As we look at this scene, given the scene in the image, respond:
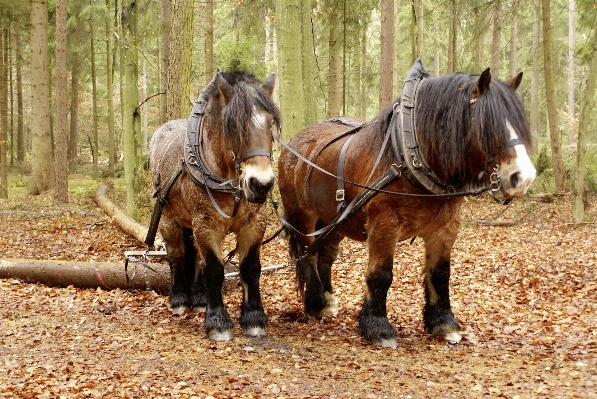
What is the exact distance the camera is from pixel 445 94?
439cm

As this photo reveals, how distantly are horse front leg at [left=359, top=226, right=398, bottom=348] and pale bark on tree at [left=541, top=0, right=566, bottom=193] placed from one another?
36.2 ft

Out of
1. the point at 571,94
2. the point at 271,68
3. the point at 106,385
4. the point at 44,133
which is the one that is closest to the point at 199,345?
the point at 106,385

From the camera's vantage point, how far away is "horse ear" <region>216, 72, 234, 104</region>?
4.70m

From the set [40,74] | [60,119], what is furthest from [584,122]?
[40,74]

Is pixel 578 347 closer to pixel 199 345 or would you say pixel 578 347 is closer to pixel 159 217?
pixel 199 345

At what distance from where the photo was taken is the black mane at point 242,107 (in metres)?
4.58

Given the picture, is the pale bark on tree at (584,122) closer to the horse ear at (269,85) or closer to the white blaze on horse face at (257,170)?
the horse ear at (269,85)

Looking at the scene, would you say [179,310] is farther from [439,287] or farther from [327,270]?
[439,287]

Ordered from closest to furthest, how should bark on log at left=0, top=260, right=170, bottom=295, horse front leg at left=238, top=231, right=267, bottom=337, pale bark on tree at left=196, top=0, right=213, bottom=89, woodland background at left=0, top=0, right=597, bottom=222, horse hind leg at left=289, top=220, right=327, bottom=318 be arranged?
horse front leg at left=238, top=231, right=267, bottom=337 → horse hind leg at left=289, top=220, right=327, bottom=318 → bark on log at left=0, top=260, right=170, bottom=295 → woodland background at left=0, top=0, right=597, bottom=222 → pale bark on tree at left=196, top=0, right=213, bottom=89

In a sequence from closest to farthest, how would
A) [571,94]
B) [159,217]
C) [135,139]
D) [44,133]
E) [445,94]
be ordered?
[445,94] → [159,217] → [135,139] → [44,133] → [571,94]

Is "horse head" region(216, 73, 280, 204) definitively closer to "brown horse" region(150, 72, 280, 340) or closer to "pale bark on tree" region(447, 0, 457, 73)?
"brown horse" region(150, 72, 280, 340)

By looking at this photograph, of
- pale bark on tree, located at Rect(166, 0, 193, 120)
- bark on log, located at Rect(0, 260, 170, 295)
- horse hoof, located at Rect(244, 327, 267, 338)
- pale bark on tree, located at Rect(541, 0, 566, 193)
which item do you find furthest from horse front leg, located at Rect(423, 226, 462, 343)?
pale bark on tree, located at Rect(541, 0, 566, 193)

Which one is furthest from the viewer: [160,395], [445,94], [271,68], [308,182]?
[271,68]

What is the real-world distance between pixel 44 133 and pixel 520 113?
16160mm
